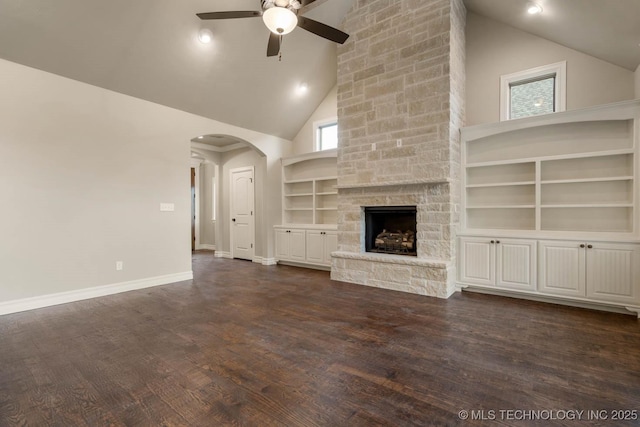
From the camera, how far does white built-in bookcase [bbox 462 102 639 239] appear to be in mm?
3578

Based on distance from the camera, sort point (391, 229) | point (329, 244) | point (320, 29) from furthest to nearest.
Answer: point (329, 244) → point (391, 229) → point (320, 29)

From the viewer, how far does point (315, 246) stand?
618 cm

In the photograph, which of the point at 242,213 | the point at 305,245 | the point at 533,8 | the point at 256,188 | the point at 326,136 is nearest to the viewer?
the point at 533,8

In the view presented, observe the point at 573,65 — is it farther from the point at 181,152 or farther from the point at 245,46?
the point at 181,152

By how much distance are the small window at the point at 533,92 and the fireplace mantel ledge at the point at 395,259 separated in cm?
248

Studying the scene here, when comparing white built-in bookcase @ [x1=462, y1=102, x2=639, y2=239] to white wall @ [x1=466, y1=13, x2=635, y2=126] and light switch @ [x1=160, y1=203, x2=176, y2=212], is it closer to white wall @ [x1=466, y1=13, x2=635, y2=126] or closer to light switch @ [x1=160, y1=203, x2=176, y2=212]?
white wall @ [x1=466, y1=13, x2=635, y2=126]

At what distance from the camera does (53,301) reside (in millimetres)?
3805

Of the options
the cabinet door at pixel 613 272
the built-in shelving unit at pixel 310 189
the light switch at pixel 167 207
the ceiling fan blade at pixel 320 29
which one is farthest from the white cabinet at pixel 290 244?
the cabinet door at pixel 613 272

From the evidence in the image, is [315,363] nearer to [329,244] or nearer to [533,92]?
[329,244]

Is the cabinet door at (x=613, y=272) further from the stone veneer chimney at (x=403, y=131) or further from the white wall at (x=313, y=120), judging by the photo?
the white wall at (x=313, y=120)

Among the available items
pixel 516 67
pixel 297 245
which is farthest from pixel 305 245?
pixel 516 67

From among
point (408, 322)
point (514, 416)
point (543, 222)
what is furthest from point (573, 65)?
point (514, 416)

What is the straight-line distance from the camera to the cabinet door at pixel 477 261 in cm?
414

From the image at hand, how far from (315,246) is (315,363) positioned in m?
3.92
